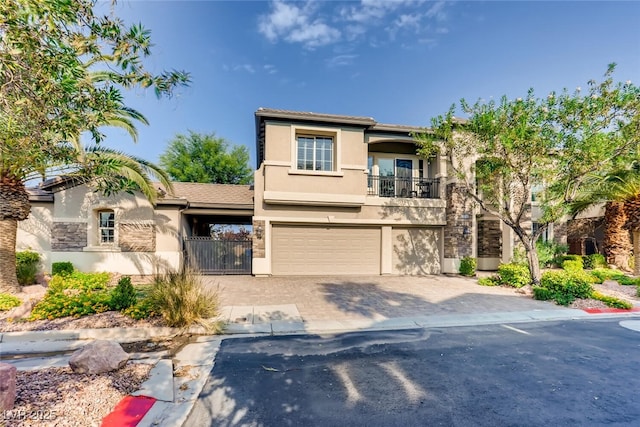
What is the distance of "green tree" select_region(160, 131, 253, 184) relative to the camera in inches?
1166

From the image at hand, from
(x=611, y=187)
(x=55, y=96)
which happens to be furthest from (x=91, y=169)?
(x=611, y=187)

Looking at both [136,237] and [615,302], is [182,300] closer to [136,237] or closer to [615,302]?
[136,237]

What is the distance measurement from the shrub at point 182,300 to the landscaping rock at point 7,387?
3.31 meters

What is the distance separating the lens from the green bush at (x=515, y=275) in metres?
11.4

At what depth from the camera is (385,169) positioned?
51.3ft

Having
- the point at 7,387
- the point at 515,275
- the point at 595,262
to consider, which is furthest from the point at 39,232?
the point at 595,262

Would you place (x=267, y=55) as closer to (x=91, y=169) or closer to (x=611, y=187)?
(x=91, y=169)

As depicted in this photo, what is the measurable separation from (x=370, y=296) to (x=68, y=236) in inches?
530

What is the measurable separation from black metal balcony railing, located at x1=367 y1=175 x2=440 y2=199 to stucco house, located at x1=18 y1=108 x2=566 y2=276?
53 mm

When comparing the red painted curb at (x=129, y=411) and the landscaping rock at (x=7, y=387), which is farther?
A: the red painted curb at (x=129, y=411)

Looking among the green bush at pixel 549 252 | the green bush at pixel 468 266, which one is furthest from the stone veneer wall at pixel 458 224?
the green bush at pixel 549 252

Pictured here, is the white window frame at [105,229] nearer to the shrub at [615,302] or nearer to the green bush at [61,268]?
the green bush at [61,268]

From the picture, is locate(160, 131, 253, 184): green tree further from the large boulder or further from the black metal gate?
the large boulder

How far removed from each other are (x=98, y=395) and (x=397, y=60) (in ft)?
53.3
